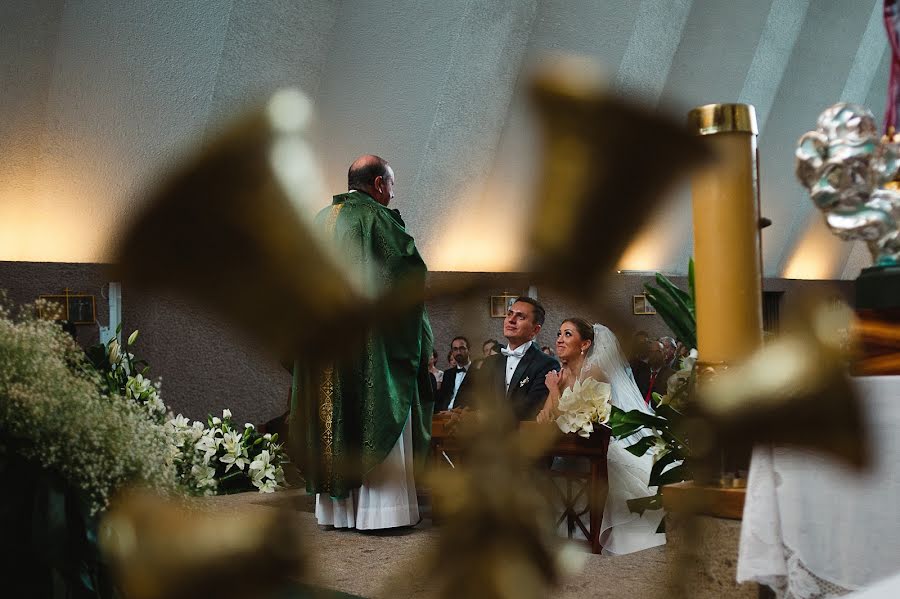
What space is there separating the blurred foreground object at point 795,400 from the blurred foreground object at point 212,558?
0.07 m

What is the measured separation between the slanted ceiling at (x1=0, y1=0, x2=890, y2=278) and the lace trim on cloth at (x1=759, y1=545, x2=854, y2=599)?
0.98 m

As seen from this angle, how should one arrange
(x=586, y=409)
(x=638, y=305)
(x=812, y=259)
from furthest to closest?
(x=812, y=259), (x=586, y=409), (x=638, y=305)

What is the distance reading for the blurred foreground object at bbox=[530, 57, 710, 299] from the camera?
121 millimetres

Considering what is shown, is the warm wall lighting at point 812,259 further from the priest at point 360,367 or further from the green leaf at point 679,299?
the priest at point 360,367

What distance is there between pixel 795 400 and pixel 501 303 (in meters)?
0.08

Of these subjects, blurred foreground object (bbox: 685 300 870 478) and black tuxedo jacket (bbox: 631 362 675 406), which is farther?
black tuxedo jacket (bbox: 631 362 675 406)

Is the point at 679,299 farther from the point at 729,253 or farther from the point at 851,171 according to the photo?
the point at 729,253

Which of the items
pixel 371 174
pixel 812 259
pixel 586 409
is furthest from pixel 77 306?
pixel 812 259

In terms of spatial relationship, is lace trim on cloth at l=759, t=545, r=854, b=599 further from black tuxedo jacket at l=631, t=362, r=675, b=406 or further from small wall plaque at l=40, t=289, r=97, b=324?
small wall plaque at l=40, t=289, r=97, b=324

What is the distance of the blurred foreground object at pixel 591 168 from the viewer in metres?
0.12

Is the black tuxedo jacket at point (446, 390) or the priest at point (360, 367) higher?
the priest at point (360, 367)

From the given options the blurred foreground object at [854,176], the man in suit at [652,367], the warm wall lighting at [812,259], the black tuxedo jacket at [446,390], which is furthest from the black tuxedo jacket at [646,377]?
the warm wall lighting at [812,259]

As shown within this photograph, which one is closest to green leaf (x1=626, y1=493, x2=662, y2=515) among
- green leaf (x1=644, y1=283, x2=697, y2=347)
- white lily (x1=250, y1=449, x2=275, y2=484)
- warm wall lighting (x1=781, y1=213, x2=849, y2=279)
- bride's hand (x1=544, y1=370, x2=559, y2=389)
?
green leaf (x1=644, y1=283, x2=697, y2=347)

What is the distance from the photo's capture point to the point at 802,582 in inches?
45.6
